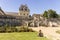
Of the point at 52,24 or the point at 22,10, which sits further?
the point at 22,10

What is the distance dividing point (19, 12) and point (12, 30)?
5701 centimetres

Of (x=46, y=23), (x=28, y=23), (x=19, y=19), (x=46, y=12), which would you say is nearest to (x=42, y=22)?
(x=46, y=23)

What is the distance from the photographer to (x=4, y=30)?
2589 cm

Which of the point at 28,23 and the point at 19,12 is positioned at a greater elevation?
the point at 19,12

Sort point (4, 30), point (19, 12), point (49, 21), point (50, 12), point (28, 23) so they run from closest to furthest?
point (4, 30) → point (28, 23) → point (49, 21) → point (50, 12) → point (19, 12)

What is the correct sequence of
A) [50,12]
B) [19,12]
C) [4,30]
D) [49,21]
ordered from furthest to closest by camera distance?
[19,12] → [50,12] → [49,21] → [4,30]

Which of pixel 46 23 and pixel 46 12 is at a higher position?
Answer: pixel 46 12

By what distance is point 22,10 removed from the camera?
8294cm

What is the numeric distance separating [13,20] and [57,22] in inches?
592

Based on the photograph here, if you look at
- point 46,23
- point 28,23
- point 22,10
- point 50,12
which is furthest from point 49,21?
point 22,10

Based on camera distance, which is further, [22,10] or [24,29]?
[22,10]

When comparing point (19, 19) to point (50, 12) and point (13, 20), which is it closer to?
point (13, 20)

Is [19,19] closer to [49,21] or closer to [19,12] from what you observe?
[49,21]

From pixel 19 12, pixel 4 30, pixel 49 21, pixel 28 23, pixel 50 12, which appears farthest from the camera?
pixel 19 12
